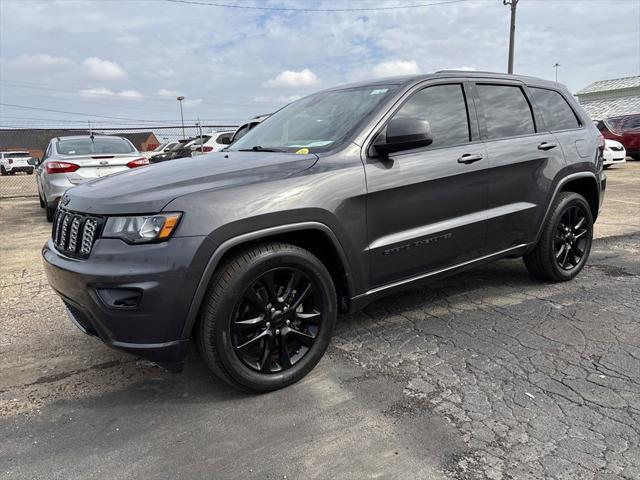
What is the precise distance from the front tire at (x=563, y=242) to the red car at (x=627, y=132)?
15.5m

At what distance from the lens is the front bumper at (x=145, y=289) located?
8.30 ft

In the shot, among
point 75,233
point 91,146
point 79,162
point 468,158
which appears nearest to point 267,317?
point 75,233

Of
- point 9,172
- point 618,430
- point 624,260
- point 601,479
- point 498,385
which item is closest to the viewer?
point 601,479

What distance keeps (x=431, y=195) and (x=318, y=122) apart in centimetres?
96

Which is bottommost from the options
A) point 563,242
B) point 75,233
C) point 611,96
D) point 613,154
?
point 563,242

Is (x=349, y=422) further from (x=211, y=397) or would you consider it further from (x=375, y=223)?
(x=375, y=223)

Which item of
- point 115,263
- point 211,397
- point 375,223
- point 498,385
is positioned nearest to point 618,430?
point 498,385

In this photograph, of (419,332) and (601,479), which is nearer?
(601,479)

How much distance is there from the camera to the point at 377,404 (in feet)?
9.29

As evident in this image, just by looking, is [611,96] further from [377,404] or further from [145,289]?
[145,289]

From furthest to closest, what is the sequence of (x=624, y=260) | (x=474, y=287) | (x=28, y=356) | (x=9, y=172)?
(x=9, y=172), (x=624, y=260), (x=474, y=287), (x=28, y=356)

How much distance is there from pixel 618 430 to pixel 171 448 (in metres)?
2.15

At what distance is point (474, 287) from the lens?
15.6 ft

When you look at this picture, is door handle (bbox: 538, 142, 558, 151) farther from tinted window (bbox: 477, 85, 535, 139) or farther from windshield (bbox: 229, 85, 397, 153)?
windshield (bbox: 229, 85, 397, 153)
